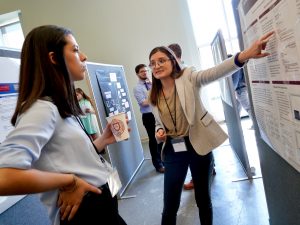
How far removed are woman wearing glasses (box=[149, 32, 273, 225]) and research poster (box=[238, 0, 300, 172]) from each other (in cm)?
45

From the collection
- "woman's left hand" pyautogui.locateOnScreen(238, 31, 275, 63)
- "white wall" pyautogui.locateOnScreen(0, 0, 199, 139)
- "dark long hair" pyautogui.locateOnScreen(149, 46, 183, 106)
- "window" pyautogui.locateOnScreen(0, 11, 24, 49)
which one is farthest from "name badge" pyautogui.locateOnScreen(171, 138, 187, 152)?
"window" pyautogui.locateOnScreen(0, 11, 24, 49)

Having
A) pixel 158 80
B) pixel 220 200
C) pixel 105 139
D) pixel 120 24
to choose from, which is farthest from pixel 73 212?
pixel 120 24

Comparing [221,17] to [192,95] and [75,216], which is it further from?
[75,216]

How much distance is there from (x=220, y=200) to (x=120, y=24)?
14.5 feet

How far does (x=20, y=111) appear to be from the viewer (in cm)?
80

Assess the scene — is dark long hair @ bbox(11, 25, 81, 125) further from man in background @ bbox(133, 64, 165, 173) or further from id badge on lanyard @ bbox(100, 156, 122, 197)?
man in background @ bbox(133, 64, 165, 173)

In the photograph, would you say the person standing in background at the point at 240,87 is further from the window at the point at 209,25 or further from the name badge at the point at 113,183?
the name badge at the point at 113,183

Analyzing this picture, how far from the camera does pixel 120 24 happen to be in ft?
19.1

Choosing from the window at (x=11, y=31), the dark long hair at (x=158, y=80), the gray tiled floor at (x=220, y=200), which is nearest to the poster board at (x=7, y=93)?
the dark long hair at (x=158, y=80)

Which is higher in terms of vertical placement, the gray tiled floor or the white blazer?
the white blazer

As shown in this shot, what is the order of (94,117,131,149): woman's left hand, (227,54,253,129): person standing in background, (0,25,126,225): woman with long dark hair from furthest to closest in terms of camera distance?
(227,54,253,129): person standing in background < (94,117,131,149): woman's left hand < (0,25,126,225): woman with long dark hair

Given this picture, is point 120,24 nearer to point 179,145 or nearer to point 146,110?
point 146,110

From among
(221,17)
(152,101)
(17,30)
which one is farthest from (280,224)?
(17,30)

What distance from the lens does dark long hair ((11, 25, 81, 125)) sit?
2.79 ft
